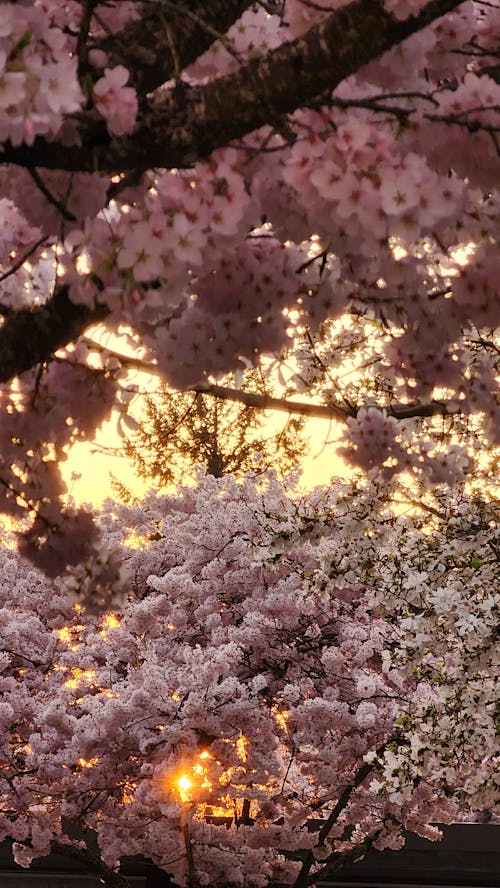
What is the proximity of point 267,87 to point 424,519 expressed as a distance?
7.88 m

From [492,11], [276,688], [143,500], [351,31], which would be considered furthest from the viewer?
[143,500]

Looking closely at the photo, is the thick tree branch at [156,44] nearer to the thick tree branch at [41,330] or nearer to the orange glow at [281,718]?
the thick tree branch at [41,330]

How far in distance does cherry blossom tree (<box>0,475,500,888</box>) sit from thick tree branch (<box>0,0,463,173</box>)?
712cm

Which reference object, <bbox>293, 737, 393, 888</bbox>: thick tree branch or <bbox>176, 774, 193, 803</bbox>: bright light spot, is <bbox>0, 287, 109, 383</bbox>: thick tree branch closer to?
<bbox>293, 737, 393, 888</bbox>: thick tree branch

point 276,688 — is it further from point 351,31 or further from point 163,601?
point 351,31

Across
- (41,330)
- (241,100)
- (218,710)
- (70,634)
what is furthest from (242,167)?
(70,634)

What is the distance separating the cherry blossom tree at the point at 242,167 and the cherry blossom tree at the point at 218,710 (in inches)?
241

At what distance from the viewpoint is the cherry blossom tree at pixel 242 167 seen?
103 inches

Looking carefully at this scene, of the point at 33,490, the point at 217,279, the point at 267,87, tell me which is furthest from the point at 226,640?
the point at 267,87

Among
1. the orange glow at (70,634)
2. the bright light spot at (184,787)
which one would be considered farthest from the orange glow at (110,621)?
the bright light spot at (184,787)

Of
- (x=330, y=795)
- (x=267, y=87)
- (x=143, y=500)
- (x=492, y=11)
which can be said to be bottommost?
(x=267, y=87)

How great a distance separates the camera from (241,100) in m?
2.73

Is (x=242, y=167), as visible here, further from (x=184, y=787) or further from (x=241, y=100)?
(x=184, y=787)

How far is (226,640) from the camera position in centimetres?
1308
